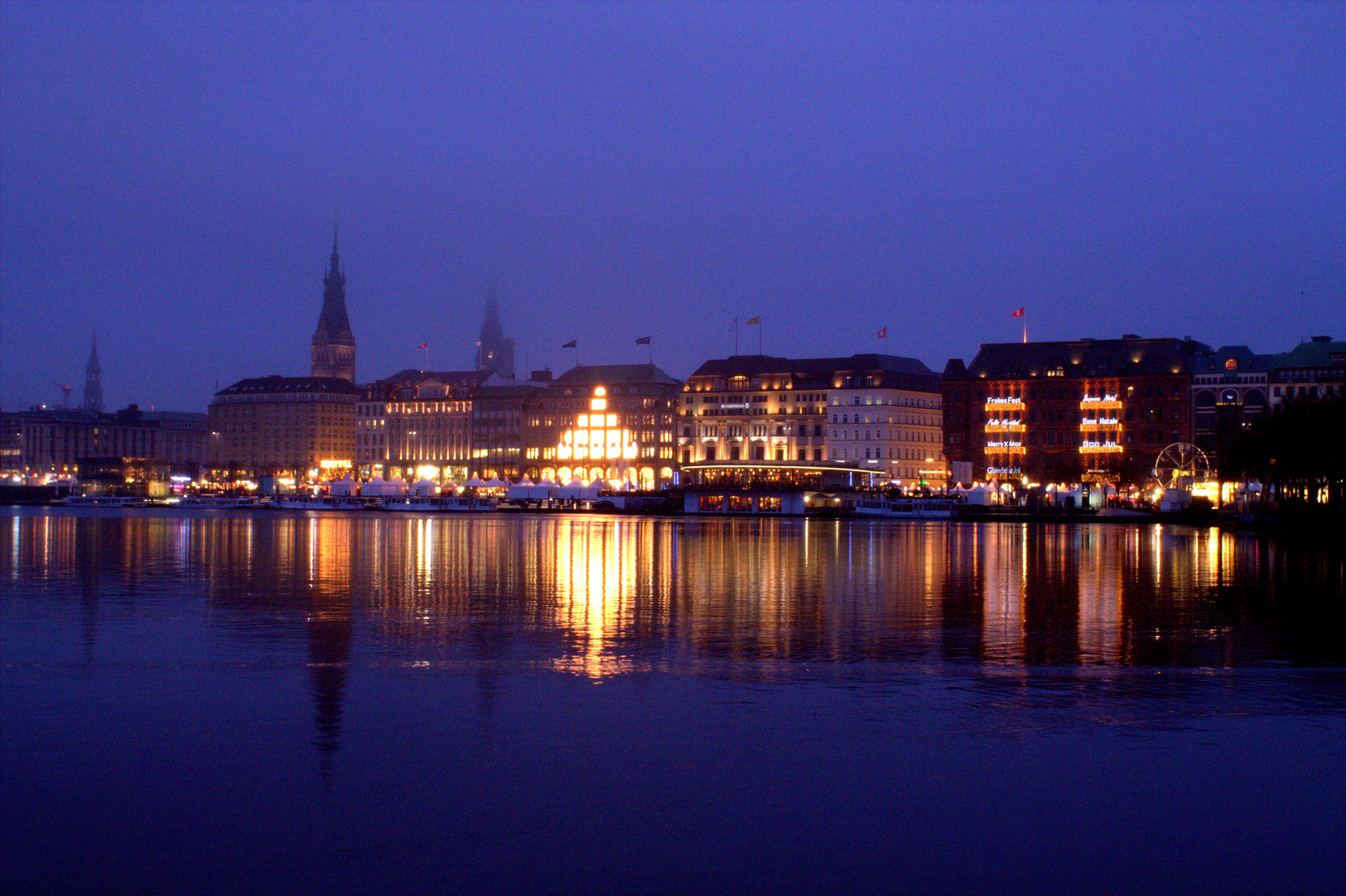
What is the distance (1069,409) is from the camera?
165 meters

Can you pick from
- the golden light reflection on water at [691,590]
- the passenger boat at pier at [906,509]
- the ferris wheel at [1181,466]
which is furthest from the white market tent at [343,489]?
the ferris wheel at [1181,466]

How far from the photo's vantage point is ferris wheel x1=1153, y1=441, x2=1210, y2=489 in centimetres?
13888

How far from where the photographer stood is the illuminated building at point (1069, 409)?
159125mm

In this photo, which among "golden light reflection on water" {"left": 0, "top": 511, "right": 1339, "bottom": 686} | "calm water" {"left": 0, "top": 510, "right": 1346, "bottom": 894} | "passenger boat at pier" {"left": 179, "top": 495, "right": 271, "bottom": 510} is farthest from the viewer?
"passenger boat at pier" {"left": 179, "top": 495, "right": 271, "bottom": 510}

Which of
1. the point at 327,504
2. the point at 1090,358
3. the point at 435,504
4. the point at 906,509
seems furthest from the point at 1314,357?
the point at 327,504

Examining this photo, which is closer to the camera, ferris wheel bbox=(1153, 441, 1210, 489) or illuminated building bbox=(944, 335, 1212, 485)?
ferris wheel bbox=(1153, 441, 1210, 489)

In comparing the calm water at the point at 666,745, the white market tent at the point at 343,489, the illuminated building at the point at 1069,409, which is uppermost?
the illuminated building at the point at 1069,409

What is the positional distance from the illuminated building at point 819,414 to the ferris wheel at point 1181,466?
34460 millimetres

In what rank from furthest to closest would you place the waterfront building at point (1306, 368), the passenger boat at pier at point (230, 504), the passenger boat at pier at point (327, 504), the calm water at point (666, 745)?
the passenger boat at pier at point (230, 504) < the passenger boat at pier at point (327, 504) < the waterfront building at point (1306, 368) < the calm water at point (666, 745)

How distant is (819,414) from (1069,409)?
1393 inches

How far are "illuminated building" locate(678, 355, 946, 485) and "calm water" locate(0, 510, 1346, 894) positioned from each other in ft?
474

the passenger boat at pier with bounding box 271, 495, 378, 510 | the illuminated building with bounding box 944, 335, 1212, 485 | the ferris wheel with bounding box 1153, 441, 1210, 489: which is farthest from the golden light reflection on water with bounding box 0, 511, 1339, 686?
the passenger boat at pier with bounding box 271, 495, 378, 510

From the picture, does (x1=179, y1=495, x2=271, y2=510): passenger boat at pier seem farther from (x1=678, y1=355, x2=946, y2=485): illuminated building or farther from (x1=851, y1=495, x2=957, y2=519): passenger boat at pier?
(x1=851, y1=495, x2=957, y2=519): passenger boat at pier

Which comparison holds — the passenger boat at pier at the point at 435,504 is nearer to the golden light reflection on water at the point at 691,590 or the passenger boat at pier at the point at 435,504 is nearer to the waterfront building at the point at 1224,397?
the golden light reflection on water at the point at 691,590
